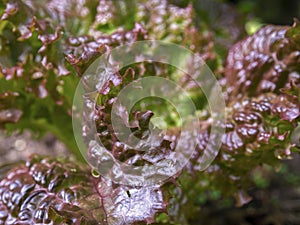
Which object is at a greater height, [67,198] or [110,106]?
[110,106]

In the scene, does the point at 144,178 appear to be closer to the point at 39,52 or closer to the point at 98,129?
the point at 98,129

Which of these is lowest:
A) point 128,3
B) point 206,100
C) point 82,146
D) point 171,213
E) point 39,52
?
point 171,213

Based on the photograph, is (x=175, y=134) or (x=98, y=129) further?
(x=175, y=134)

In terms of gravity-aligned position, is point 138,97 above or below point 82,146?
above

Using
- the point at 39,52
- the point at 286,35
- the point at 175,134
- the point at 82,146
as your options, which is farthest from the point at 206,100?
the point at 39,52
